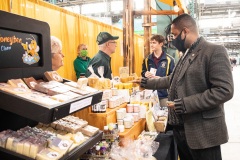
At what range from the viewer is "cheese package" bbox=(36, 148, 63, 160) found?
1128 millimetres

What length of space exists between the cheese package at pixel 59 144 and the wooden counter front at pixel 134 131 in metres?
1.07

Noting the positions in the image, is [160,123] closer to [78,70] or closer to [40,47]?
[40,47]

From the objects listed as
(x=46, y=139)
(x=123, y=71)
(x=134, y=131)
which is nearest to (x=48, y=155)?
(x=46, y=139)

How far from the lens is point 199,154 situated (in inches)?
89.5

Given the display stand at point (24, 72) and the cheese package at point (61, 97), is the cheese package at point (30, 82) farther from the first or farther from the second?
the cheese package at point (61, 97)

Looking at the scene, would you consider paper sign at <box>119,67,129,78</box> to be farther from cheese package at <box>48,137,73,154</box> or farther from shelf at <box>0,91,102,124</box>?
shelf at <box>0,91,102,124</box>

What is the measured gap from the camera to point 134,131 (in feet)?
8.61

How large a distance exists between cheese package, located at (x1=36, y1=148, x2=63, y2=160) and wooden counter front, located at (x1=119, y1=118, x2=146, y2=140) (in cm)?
116

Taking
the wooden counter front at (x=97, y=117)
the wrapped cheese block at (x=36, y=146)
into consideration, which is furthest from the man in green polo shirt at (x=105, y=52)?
the wrapped cheese block at (x=36, y=146)

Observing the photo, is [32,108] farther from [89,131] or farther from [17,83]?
[89,131]

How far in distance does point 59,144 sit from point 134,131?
4.78 ft

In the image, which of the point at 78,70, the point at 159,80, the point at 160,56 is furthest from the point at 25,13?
the point at 159,80

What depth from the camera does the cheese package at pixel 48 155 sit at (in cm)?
113

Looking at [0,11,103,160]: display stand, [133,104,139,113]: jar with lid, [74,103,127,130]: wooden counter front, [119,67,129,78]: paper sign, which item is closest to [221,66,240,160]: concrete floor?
[119,67,129,78]: paper sign
